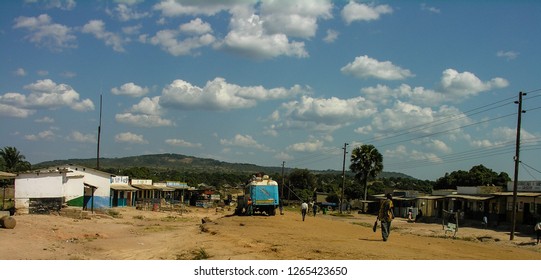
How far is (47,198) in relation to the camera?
33625 mm

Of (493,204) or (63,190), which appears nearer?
(63,190)

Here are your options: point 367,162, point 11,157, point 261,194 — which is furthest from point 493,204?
point 11,157

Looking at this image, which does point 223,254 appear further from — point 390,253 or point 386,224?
point 386,224

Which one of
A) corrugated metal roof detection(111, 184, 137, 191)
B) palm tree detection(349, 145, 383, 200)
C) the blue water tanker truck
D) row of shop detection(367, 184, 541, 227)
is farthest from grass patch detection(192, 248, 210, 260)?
palm tree detection(349, 145, 383, 200)

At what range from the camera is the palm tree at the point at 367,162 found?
74.6 meters

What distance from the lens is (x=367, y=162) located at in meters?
74.6

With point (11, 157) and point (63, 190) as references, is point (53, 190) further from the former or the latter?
point (11, 157)

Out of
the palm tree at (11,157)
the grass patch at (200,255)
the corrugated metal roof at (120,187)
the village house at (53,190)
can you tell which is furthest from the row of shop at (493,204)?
the palm tree at (11,157)

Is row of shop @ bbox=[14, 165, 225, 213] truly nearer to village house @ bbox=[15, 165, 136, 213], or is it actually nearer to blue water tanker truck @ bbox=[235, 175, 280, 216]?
village house @ bbox=[15, 165, 136, 213]

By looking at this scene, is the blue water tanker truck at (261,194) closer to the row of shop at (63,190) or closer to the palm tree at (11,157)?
the row of shop at (63,190)

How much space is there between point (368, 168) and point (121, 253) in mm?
60485

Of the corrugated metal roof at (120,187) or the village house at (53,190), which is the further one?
the corrugated metal roof at (120,187)
